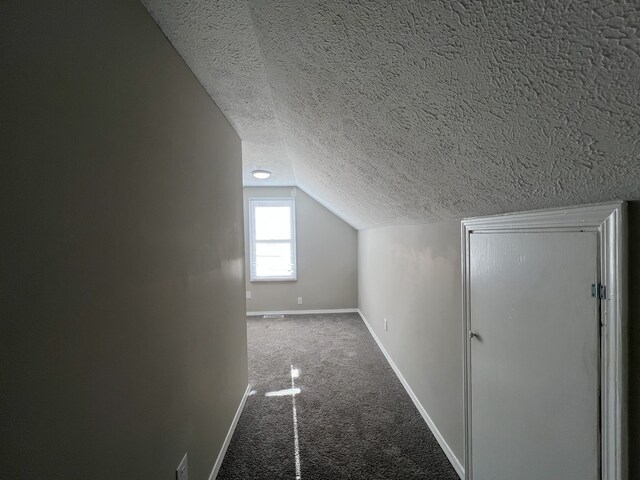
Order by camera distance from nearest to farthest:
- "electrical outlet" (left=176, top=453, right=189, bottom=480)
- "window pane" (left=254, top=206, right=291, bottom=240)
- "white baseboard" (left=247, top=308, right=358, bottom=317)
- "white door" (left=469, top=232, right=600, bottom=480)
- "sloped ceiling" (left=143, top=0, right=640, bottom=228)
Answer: "sloped ceiling" (left=143, top=0, right=640, bottom=228)
"white door" (left=469, top=232, right=600, bottom=480)
"electrical outlet" (left=176, top=453, right=189, bottom=480)
"white baseboard" (left=247, top=308, right=358, bottom=317)
"window pane" (left=254, top=206, right=291, bottom=240)

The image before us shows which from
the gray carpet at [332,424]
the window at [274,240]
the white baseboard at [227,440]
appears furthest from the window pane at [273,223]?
the white baseboard at [227,440]

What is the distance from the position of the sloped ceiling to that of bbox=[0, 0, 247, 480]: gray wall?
36 centimetres

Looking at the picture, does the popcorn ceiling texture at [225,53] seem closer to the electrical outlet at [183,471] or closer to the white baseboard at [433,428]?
the electrical outlet at [183,471]

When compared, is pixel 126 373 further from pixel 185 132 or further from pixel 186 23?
pixel 186 23

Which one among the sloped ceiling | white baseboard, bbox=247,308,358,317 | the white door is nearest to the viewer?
the sloped ceiling

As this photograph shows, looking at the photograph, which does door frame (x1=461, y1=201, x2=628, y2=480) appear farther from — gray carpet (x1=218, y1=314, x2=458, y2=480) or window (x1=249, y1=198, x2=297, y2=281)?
window (x1=249, y1=198, x2=297, y2=281)

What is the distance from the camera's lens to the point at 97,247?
0.76 m

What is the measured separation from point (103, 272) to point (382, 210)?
2076mm

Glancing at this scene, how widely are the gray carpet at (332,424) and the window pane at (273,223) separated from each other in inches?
84.4

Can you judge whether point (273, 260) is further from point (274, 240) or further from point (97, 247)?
point (97, 247)

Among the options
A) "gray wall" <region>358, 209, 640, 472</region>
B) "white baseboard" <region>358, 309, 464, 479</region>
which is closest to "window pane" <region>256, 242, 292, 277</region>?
"gray wall" <region>358, 209, 640, 472</region>

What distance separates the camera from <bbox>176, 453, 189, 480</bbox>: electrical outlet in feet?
3.91

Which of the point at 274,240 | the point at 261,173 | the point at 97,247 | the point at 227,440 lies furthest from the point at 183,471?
the point at 274,240

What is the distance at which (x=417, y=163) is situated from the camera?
4.17 ft
